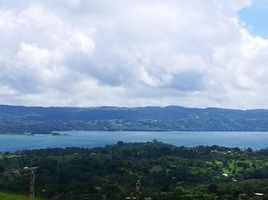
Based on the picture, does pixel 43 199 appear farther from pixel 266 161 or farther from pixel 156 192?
pixel 266 161

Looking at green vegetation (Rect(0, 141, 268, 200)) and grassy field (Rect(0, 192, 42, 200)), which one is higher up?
green vegetation (Rect(0, 141, 268, 200))

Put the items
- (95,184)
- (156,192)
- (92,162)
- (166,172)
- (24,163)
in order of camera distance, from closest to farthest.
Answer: (156,192) < (95,184) < (166,172) < (92,162) < (24,163)

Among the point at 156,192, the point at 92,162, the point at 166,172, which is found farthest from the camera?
the point at 92,162

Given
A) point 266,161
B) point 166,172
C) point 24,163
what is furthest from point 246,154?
point 24,163

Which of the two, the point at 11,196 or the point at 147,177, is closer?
the point at 11,196

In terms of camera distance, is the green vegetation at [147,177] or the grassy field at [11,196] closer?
the green vegetation at [147,177]

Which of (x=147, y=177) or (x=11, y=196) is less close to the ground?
(x=147, y=177)

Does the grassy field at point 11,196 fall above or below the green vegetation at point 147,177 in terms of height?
below

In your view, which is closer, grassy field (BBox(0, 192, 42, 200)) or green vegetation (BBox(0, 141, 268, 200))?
green vegetation (BBox(0, 141, 268, 200))
